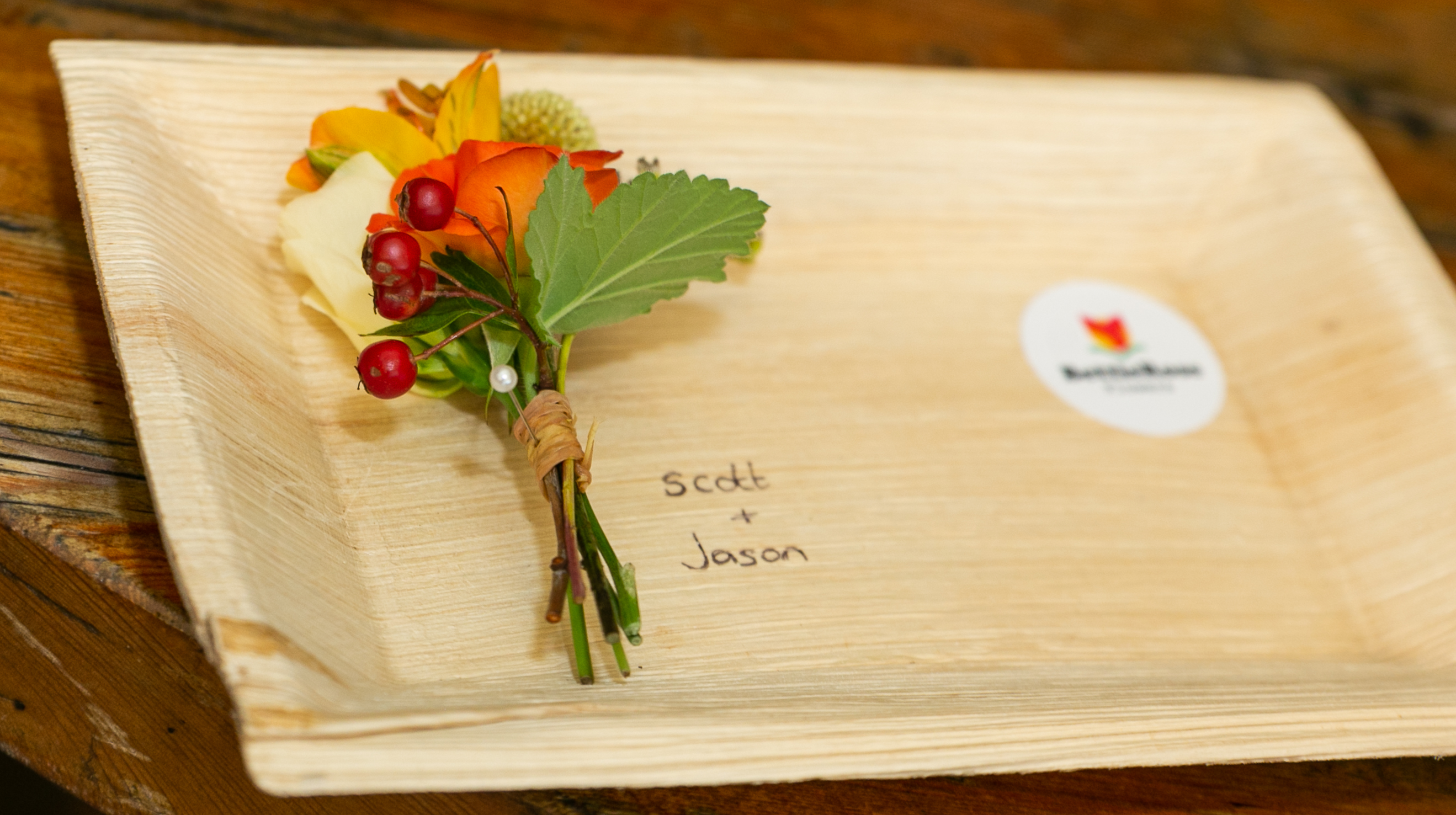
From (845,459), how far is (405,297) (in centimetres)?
33

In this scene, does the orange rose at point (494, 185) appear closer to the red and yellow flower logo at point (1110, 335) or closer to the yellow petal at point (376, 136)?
the yellow petal at point (376, 136)

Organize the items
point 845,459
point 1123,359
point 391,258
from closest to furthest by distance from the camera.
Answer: point 391,258
point 845,459
point 1123,359

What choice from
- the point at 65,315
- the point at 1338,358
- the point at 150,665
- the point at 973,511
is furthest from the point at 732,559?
the point at 1338,358

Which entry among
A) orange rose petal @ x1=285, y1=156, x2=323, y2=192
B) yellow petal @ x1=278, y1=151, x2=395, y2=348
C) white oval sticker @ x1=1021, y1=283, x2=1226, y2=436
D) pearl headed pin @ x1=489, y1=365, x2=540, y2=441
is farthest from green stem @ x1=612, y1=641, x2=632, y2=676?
white oval sticker @ x1=1021, y1=283, x2=1226, y2=436

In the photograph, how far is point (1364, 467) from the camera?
2.64 feet

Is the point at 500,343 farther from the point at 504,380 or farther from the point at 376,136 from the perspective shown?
the point at 376,136

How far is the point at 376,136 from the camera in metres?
0.64

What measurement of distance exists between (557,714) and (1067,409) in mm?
496

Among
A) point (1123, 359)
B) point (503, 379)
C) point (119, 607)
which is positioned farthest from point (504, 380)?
point (1123, 359)

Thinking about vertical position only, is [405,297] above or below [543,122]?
below

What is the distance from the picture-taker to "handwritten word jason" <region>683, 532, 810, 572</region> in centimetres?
65

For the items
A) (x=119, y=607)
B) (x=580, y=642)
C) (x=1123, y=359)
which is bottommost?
(x=119, y=607)

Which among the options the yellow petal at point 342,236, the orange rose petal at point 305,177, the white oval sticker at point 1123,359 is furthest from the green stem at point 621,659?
the white oval sticker at point 1123,359

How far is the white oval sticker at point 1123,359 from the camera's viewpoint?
0.84 meters
